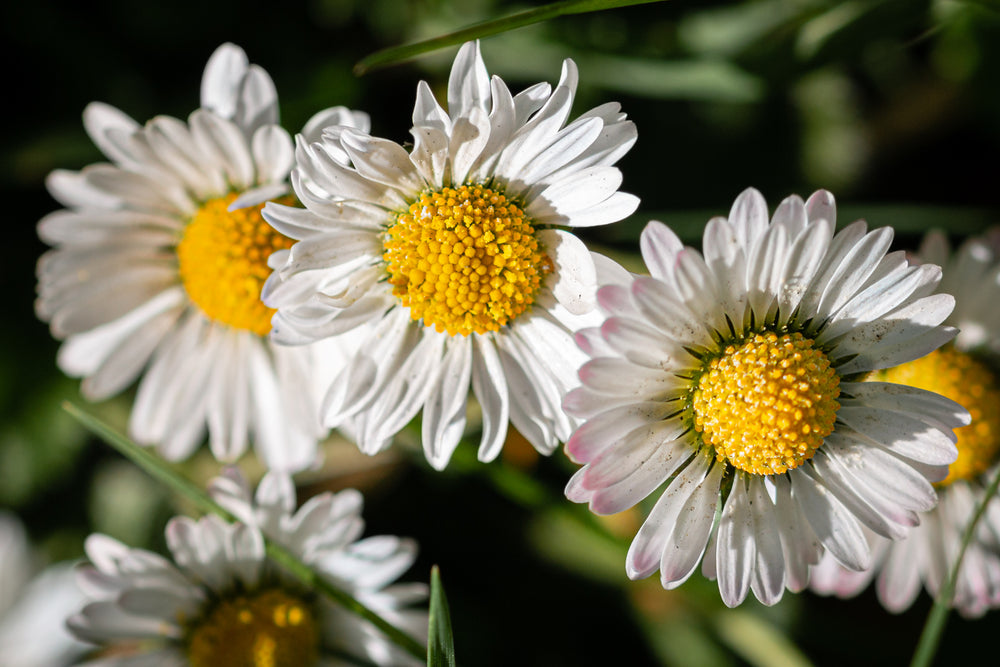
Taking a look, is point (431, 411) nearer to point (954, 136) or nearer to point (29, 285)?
point (29, 285)

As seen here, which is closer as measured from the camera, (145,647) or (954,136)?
(145,647)

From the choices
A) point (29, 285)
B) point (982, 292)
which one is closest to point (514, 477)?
point (982, 292)

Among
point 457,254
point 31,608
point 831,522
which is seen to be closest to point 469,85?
point 457,254

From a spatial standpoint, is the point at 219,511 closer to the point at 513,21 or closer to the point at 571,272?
the point at 571,272

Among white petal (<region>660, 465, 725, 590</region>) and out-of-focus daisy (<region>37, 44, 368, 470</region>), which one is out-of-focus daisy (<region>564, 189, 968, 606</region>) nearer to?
white petal (<region>660, 465, 725, 590</region>)

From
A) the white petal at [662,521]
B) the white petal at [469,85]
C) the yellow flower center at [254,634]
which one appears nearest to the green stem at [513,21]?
the white petal at [469,85]

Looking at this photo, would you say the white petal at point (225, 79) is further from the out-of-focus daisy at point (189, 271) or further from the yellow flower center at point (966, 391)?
the yellow flower center at point (966, 391)
